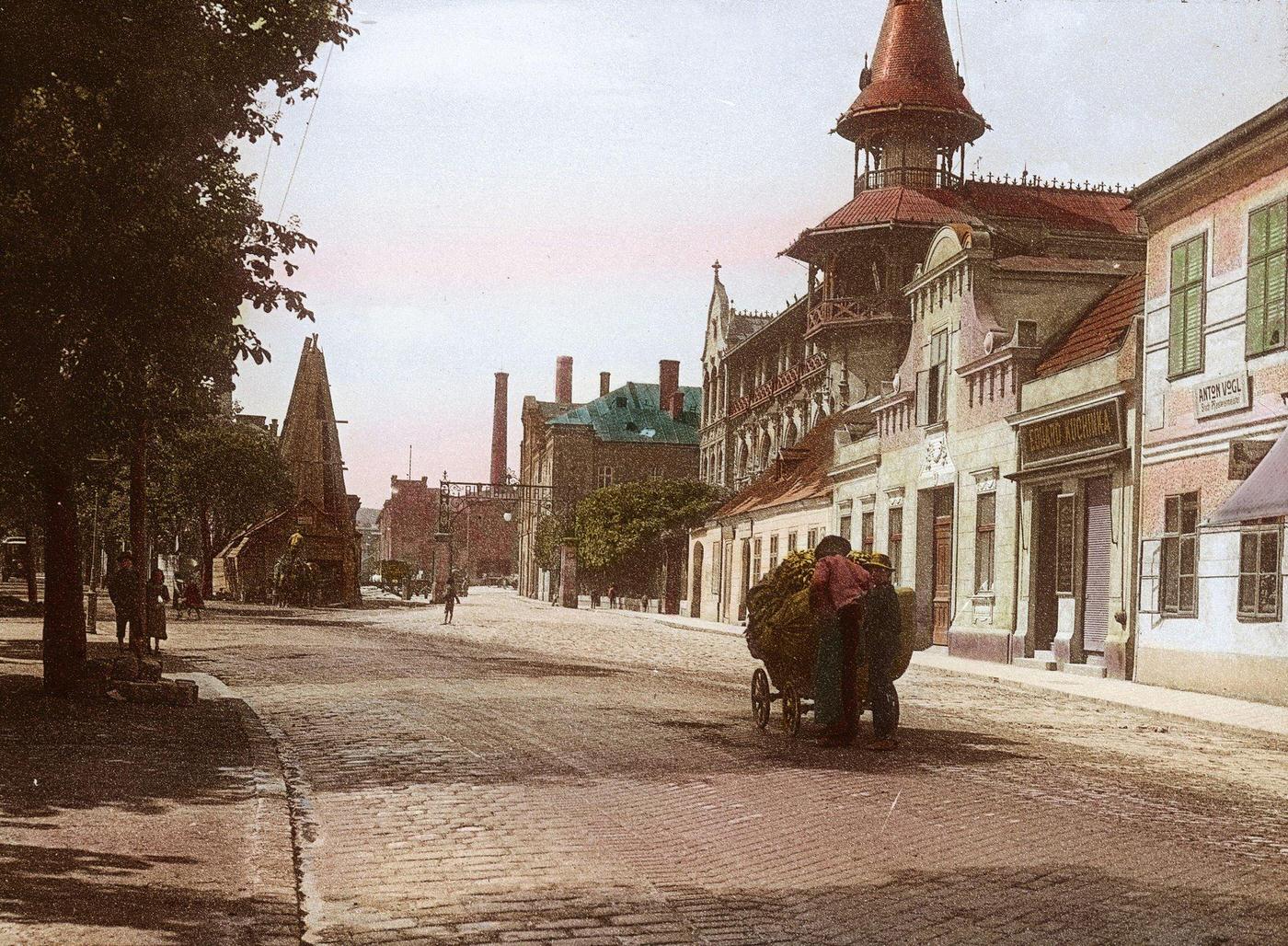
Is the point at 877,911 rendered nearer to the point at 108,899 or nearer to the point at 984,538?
the point at 108,899

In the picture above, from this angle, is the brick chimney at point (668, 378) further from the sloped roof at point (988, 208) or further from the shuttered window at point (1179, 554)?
the shuttered window at point (1179, 554)

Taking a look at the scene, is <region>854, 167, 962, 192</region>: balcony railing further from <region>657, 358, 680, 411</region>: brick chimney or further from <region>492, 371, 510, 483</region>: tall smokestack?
<region>492, 371, 510, 483</region>: tall smokestack

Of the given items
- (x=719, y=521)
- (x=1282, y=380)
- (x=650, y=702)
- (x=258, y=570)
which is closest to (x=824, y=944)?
(x=650, y=702)

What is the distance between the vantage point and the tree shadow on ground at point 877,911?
529cm

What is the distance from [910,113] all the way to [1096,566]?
29.8 meters

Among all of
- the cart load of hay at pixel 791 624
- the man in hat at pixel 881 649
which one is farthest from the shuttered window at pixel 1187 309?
the man in hat at pixel 881 649

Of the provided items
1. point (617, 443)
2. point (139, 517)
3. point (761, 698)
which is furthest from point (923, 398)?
point (617, 443)

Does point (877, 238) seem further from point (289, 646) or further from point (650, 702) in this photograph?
point (650, 702)

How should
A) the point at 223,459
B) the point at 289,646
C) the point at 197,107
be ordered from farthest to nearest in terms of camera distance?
the point at 223,459 → the point at 289,646 → the point at 197,107

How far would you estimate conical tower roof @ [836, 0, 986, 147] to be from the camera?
50.0m

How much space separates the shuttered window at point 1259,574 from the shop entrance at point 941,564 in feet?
36.5

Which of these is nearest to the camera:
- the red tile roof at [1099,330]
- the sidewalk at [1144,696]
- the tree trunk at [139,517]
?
the sidewalk at [1144,696]

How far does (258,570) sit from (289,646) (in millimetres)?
35541

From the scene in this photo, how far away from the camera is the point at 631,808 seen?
26.6ft
